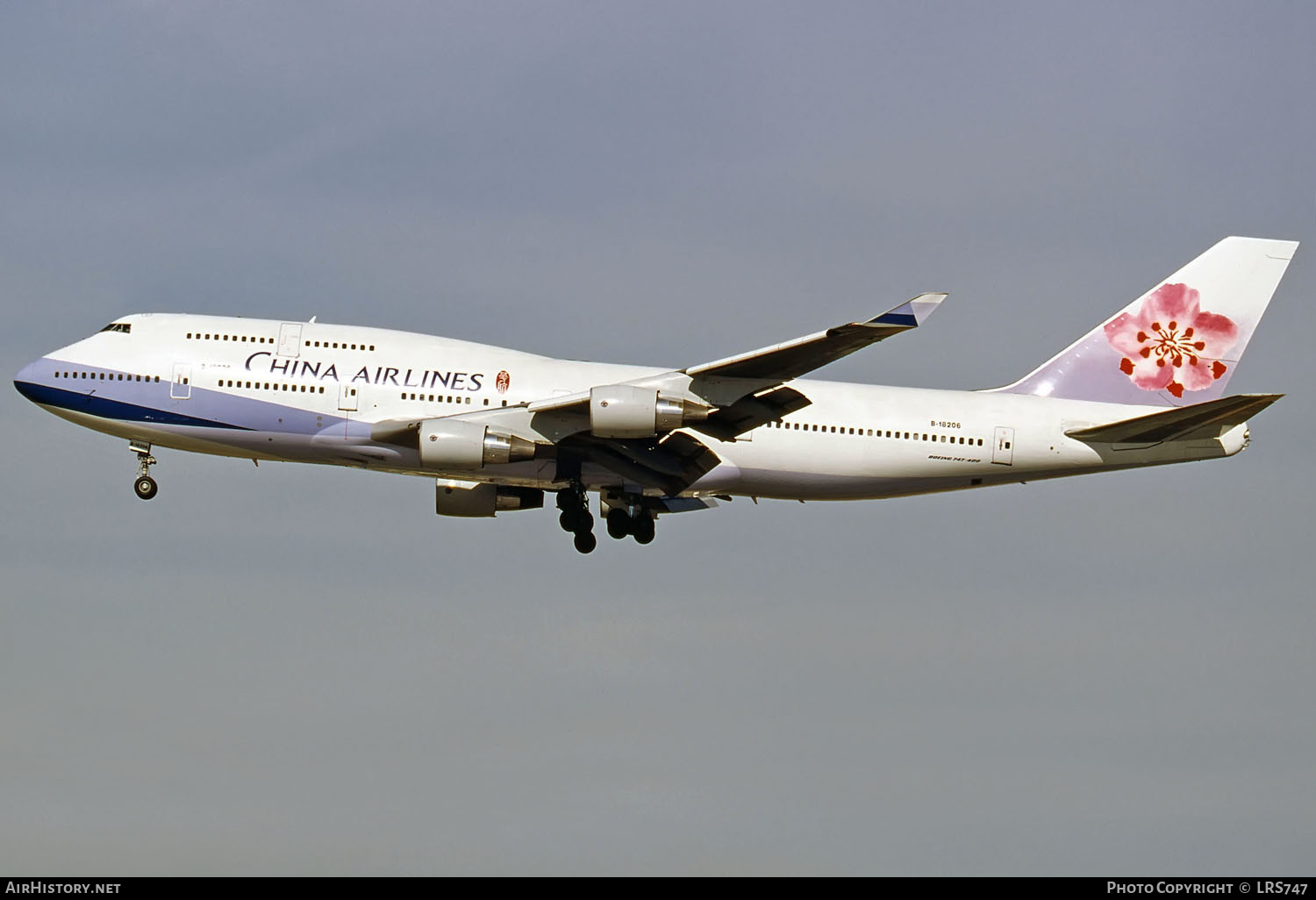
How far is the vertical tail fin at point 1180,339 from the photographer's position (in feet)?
143

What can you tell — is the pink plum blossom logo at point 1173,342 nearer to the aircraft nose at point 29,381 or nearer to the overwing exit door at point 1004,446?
the overwing exit door at point 1004,446

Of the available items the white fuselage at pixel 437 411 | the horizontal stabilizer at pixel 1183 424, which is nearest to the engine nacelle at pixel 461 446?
the white fuselage at pixel 437 411

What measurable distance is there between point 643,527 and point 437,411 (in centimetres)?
651

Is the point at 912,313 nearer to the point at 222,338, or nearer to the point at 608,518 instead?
the point at 608,518

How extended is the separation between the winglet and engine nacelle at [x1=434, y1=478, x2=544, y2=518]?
13080 mm

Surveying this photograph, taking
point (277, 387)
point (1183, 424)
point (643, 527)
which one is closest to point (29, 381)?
point (277, 387)

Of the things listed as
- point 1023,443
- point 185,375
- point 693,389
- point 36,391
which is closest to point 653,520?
point 693,389

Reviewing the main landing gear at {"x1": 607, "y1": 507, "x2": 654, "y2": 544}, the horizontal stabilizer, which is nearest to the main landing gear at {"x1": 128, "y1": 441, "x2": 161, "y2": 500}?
the main landing gear at {"x1": 607, "y1": 507, "x2": 654, "y2": 544}

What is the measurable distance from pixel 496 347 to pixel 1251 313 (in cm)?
2032

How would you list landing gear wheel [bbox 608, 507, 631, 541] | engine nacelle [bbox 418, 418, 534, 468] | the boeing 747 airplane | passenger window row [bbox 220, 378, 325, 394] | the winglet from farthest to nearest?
landing gear wheel [bbox 608, 507, 631, 541], passenger window row [bbox 220, 378, 325, 394], the boeing 747 airplane, engine nacelle [bbox 418, 418, 534, 468], the winglet

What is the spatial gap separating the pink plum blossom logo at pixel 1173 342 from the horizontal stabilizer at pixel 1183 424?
9.01 feet

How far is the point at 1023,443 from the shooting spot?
136 ft

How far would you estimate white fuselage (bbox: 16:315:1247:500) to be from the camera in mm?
40219

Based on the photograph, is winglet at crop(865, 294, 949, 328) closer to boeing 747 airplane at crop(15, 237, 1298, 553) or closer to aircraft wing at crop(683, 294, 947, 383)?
aircraft wing at crop(683, 294, 947, 383)
